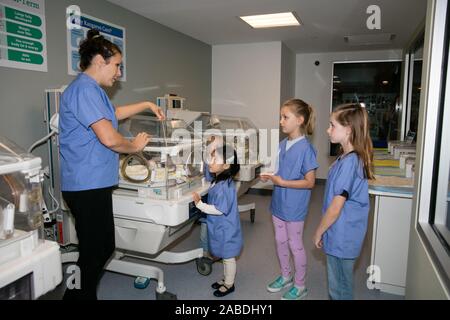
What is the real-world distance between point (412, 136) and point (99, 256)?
A: 10.9 ft

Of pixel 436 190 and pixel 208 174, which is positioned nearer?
pixel 436 190

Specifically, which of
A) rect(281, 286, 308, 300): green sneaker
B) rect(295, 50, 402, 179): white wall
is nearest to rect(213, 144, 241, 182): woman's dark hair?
rect(281, 286, 308, 300): green sneaker

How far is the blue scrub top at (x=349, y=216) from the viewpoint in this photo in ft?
4.95

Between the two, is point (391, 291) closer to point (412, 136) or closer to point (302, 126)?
point (302, 126)

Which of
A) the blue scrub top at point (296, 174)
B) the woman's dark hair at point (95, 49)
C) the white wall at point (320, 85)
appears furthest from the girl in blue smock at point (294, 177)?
the white wall at point (320, 85)

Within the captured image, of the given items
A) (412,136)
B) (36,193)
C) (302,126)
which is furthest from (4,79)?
(412,136)

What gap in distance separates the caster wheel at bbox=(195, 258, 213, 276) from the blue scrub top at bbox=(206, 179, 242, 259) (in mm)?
377

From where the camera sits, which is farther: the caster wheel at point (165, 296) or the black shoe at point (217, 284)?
the black shoe at point (217, 284)

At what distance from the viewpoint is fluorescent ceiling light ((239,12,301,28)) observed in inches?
127

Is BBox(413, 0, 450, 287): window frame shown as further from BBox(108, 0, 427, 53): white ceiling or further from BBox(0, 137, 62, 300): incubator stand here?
BBox(108, 0, 427, 53): white ceiling

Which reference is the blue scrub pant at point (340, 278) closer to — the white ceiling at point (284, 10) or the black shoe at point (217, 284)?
the black shoe at point (217, 284)

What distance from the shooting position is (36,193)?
1.24 m

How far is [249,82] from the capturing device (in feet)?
15.1

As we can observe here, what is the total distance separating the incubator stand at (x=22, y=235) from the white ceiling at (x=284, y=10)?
6.89 feet
